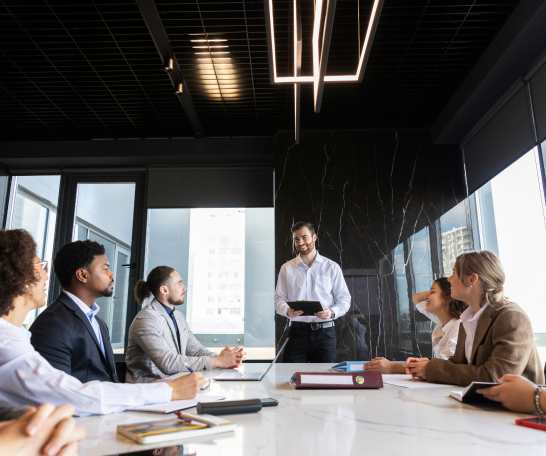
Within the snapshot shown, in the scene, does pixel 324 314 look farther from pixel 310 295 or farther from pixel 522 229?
pixel 522 229

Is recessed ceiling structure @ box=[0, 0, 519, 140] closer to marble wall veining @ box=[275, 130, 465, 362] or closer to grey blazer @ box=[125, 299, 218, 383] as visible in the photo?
marble wall veining @ box=[275, 130, 465, 362]

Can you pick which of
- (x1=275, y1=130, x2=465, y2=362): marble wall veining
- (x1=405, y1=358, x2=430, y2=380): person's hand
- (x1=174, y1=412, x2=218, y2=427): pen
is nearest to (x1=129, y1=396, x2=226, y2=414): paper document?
(x1=174, y1=412, x2=218, y2=427): pen

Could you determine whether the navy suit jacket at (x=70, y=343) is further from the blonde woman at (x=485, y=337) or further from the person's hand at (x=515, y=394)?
the person's hand at (x=515, y=394)

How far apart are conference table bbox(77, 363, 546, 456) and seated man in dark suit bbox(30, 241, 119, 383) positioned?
0.59 m

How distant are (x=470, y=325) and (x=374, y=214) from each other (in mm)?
2883

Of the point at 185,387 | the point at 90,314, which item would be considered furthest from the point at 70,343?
the point at 185,387

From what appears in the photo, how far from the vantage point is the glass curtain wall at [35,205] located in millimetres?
5395

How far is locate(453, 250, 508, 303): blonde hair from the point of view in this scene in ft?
5.81

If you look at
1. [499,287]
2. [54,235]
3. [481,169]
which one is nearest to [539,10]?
[481,169]

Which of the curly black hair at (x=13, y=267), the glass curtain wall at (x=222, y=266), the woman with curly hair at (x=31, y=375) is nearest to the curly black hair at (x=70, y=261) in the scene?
the woman with curly hair at (x=31, y=375)

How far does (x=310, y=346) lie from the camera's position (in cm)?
322

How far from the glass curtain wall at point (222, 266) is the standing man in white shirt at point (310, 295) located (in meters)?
1.28

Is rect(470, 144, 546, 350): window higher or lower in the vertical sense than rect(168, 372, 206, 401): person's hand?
higher

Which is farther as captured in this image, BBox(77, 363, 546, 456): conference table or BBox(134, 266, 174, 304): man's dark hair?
BBox(134, 266, 174, 304): man's dark hair
